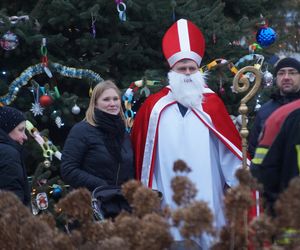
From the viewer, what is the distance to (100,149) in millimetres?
6660

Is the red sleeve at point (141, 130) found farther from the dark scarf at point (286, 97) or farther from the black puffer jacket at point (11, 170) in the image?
the black puffer jacket at point (11, 170)

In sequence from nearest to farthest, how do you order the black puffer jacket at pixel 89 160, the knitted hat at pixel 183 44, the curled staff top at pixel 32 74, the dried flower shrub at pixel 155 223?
the dried flower shrub at pixel 155 223, the black puffer jacket at pixel 89 160, the knitted hat at pixel 183 44, the curled staff top at pixel 32 74

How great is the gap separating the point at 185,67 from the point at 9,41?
206 cm

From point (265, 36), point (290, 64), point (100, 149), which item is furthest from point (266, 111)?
point (265, 36)

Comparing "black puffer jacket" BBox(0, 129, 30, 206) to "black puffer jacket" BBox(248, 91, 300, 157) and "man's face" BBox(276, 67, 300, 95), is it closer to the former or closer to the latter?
"black puffer jacket" BBox(248, 91, 300, 157)

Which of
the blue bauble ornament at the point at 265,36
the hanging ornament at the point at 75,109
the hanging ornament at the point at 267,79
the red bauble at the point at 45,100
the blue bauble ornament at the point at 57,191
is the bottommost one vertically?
A: the blue bauble ornament at the point at 57,191

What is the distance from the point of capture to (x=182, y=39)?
7.42 metres

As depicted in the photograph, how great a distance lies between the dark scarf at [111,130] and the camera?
21.9ft

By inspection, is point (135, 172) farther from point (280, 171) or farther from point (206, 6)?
point (206, 6)

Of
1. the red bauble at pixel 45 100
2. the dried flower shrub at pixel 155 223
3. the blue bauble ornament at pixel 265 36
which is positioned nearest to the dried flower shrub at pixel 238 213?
the dried flower shrub at pixel 155 223

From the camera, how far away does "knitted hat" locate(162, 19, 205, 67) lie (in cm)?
722

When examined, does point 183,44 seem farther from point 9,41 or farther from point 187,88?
point 9,41

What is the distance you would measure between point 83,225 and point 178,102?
3337 mm

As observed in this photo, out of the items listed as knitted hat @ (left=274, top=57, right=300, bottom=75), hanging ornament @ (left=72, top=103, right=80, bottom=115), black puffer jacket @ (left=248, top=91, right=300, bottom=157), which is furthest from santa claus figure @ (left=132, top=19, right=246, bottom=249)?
hanging ornament @ (left=72, top=103, right=80, bottom=115)
